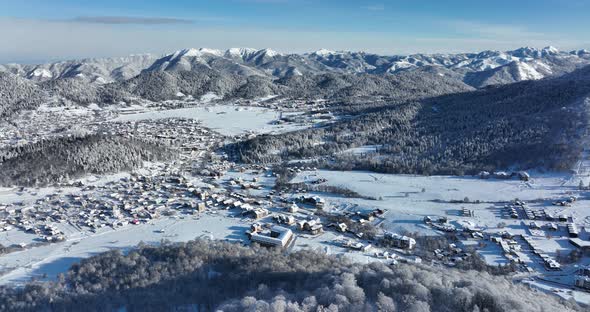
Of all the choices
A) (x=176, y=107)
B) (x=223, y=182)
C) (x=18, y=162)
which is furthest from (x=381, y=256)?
(x=176, y=107)

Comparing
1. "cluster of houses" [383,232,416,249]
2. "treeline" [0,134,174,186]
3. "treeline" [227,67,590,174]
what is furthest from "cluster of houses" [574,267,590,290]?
"treeline" [0,134,174,186]

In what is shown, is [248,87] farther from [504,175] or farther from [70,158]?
[504,175]

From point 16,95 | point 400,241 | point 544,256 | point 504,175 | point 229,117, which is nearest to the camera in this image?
point 544,256

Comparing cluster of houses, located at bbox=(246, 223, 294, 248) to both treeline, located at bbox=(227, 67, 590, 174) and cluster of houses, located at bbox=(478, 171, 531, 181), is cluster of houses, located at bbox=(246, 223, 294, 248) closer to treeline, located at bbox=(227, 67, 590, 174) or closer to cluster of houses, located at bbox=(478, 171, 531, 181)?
treeline, located at bbox=(227, 67, 590, 174)

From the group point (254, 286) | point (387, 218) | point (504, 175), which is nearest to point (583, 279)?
point (387, 218)

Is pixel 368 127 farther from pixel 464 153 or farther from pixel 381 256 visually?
pixel 381 256

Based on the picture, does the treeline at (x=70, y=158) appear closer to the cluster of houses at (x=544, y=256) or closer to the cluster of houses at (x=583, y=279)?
the cluster of houses at (x=544, y=256)
